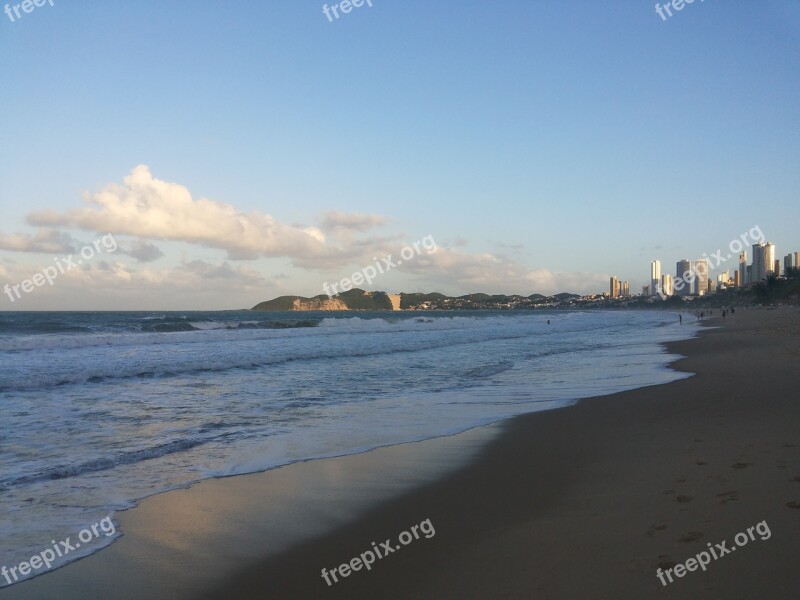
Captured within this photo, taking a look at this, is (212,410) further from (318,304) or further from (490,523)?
(318,304)

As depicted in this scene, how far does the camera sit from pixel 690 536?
4625 millimetres

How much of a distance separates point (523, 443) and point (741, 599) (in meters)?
5.20

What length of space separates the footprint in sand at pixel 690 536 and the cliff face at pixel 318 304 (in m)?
167

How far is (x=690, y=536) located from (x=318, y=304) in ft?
583

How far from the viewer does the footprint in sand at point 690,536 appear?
4562 mm

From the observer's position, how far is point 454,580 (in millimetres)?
4285

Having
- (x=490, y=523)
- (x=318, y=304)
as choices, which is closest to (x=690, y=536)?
(x=490, y=523)

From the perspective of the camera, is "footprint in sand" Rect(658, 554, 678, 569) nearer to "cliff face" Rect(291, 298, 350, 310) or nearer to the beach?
the beach

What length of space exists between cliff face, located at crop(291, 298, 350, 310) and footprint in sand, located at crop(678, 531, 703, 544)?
167 metres

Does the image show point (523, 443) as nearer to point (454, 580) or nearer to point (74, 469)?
point (454, 580)

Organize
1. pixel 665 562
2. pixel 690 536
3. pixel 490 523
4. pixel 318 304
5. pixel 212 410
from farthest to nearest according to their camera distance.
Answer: pixel 318 304 < pixel 212 410 < pixel 490 523 < pixel 690 536 < pixel 665 562

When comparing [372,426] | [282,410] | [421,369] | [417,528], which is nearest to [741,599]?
[417,528]

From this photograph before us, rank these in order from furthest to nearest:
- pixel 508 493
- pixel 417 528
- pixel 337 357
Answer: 1. pixel 337 357
2. pixel 508 493
3. pixel 417 528

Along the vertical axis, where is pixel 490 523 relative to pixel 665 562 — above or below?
below
